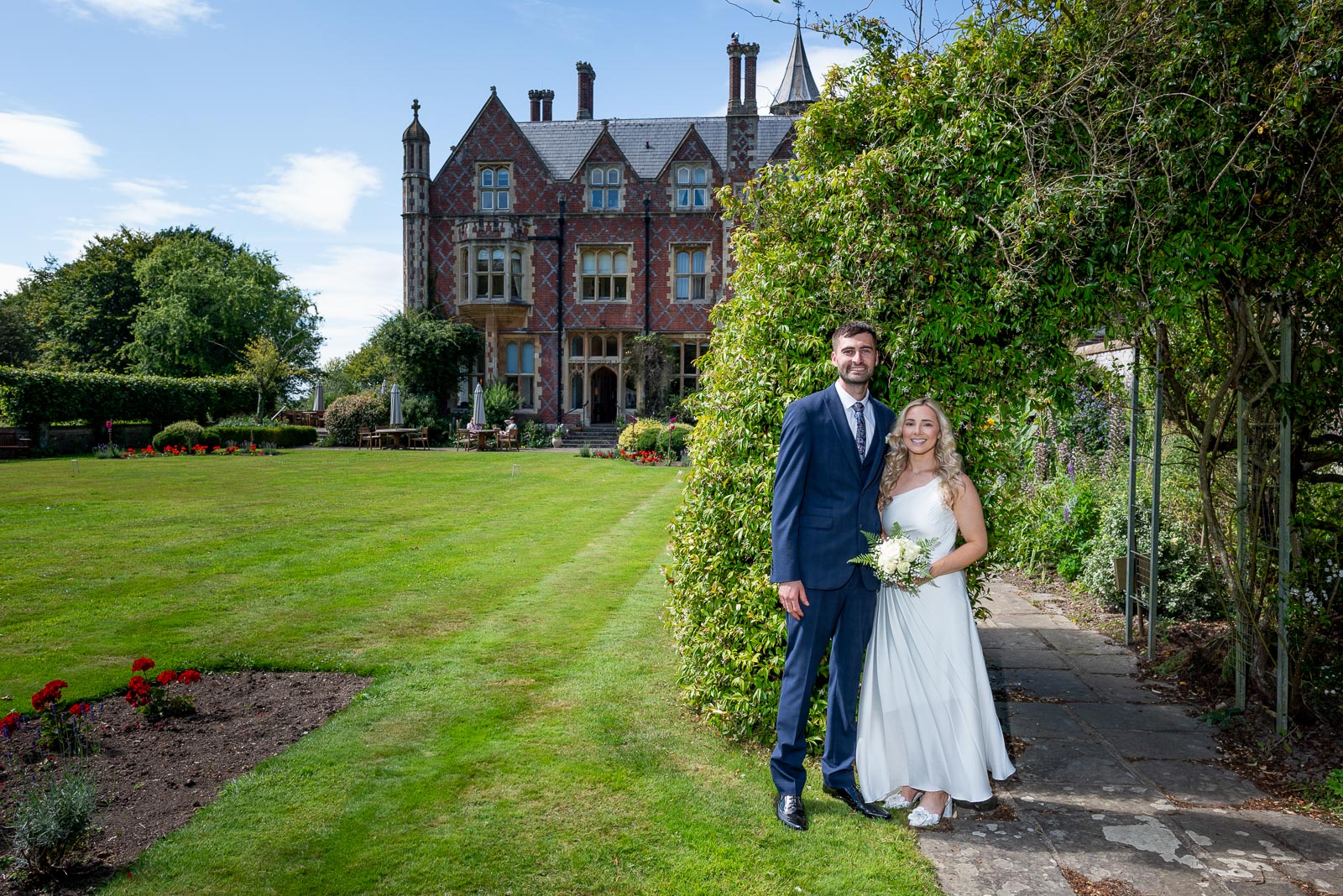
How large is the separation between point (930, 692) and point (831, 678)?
0.43m

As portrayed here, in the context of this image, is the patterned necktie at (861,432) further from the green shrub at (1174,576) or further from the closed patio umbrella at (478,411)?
the closed patio umbrella at (478,411)

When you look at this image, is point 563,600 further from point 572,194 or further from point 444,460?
point 572,194

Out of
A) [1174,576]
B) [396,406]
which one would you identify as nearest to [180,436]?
[396,406]

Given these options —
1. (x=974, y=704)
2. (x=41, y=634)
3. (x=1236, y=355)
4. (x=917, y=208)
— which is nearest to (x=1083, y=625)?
(x=1236, y=355)

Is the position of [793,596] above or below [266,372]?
below

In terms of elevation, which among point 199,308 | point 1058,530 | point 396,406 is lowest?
point 1058,530

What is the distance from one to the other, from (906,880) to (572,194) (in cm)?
2961

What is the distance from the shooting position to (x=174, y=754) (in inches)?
165

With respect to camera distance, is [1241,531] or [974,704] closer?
[974,704]

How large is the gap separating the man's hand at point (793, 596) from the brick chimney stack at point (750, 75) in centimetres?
2865

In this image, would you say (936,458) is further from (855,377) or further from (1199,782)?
(1199,782)

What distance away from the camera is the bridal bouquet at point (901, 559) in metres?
3.39

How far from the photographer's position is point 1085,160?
12.9 feet

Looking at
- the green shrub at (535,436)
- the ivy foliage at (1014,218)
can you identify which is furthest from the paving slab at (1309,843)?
the green shrub at (535,436)
